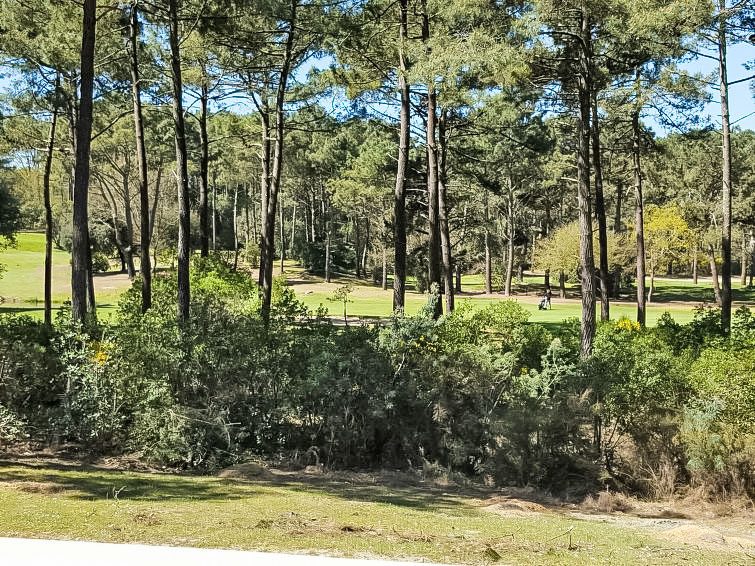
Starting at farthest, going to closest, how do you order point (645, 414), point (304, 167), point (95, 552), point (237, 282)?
point (304, 167), point (237, 282), point (645, 414), point (95, 552)

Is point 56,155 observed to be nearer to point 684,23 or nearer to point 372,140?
point 372,140

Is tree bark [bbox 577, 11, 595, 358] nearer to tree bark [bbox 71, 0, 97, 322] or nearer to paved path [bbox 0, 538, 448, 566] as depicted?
tree bark [bbox 71, 0, 97, 322]

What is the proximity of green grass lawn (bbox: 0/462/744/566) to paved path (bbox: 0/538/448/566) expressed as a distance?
17.5 inches

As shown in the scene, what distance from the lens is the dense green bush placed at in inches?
445

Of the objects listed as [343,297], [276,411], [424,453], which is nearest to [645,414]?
[424,453]

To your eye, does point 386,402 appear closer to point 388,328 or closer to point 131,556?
point 388,328

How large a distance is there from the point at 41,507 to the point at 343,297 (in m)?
22.0

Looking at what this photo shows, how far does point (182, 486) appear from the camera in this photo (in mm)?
9516

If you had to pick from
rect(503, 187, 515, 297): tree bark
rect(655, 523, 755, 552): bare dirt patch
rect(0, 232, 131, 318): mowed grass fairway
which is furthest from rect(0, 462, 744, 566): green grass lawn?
rect(503, 187, 515, 297): tree bark

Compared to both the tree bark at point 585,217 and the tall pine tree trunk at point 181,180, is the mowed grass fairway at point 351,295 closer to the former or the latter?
the tall pine tree trunk at point 181,180

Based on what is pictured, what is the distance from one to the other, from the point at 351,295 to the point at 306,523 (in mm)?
49169

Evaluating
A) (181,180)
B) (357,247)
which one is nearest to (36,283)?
(357,247)

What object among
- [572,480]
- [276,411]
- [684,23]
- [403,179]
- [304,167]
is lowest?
[572,480]

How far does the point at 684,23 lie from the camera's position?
16.1 meters
